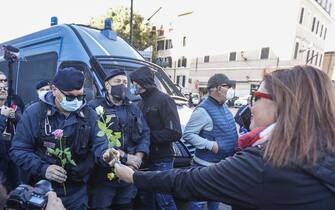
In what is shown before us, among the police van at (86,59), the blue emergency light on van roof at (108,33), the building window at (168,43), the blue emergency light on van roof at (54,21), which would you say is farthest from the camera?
the building window at (168,43)

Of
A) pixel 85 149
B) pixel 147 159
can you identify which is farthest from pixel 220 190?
pixel 147 159

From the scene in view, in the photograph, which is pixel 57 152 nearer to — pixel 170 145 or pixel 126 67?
pixel 170 145

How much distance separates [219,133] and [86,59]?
2665 millimetres

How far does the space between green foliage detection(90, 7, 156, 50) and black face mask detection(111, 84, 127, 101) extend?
74.4ft

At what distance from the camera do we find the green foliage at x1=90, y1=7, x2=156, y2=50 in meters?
25.4

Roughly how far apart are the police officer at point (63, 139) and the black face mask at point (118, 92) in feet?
1.74

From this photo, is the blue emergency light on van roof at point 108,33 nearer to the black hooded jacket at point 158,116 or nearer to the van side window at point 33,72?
the van side window at point 33,72

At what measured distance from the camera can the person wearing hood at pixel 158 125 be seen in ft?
11.3

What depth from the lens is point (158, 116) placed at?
11.5 feet

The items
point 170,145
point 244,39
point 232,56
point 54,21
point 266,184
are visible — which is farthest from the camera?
point 232,56

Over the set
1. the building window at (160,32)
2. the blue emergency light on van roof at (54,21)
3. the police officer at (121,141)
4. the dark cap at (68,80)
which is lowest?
the police officer at (121,141)

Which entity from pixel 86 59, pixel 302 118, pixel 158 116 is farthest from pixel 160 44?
pixel 302 118

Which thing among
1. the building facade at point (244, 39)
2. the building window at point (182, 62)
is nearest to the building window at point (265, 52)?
the building facade at point (244, 39)

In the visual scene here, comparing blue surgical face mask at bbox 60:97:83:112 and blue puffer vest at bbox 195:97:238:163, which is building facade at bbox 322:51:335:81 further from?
blue surgical face mask at bbox 60:97:83:112
